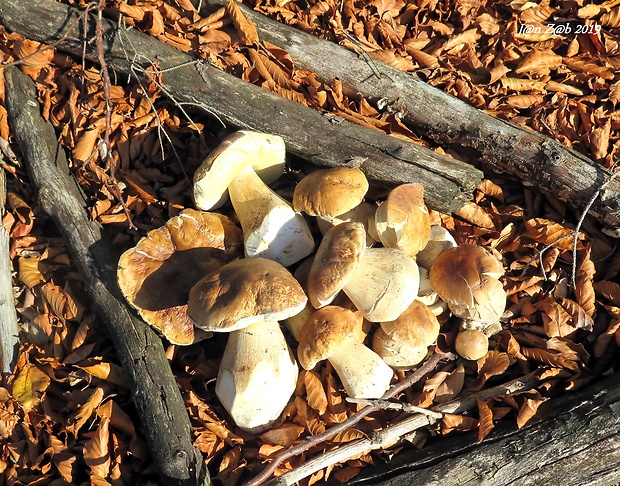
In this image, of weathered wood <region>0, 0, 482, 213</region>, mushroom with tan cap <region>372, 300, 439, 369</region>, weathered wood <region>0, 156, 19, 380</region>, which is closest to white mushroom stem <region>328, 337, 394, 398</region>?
mushroom with tan cap <region>372, 300, 439, 369</region>

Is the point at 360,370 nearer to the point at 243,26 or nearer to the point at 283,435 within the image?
the point at 283,435

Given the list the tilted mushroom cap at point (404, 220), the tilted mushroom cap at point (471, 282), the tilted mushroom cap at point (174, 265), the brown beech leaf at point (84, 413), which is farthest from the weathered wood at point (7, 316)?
the tilted mushroom cap at point (471, 282)

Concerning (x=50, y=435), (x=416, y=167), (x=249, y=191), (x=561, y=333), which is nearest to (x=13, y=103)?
(x=249, y=191)

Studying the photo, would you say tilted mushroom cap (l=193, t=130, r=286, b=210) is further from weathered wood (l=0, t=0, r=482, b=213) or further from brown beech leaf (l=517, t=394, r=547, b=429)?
brown beech leaf (l=517, t=394, r=547, b=429)

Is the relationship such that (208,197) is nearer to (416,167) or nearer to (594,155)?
(416,167)

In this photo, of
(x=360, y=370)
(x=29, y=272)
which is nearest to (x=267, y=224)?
(x=360, y=370)

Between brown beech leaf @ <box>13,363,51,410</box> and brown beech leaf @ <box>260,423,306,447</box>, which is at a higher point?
brown beech leaf @ <box>260,423,306,447</box>
